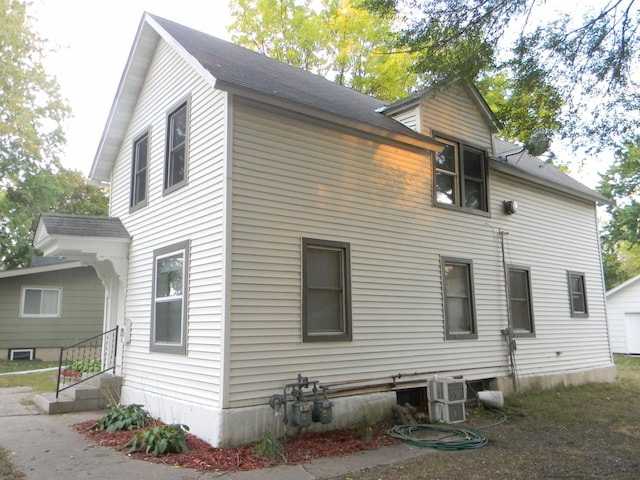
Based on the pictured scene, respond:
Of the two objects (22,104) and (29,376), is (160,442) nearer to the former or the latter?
(29,376)

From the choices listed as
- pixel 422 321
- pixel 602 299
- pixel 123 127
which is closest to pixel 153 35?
pixel 123 127

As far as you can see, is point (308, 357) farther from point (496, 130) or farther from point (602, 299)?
point (602, 299)

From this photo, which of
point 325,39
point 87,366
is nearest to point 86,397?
point 87,366

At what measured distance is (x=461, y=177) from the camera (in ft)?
34.3

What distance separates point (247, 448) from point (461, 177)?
685 centimetres

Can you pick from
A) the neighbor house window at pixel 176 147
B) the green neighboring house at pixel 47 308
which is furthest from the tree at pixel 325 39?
the neighbor house window at pixel 176 147

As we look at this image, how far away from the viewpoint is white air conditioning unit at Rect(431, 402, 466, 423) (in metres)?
8.32

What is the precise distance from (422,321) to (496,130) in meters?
5.02

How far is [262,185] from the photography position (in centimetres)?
728

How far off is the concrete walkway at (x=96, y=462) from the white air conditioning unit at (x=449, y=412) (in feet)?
5.43

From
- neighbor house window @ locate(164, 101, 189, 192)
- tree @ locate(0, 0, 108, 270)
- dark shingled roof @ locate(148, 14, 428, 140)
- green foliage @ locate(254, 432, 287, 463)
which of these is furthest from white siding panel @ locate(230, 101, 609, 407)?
tree @ locate(0, 0, 108, 270)

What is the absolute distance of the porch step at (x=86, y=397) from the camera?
28.9 feet

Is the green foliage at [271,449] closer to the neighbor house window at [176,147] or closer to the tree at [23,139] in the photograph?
the neighbor house window at [176,147]

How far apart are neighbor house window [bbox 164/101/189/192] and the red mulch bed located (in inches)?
154
